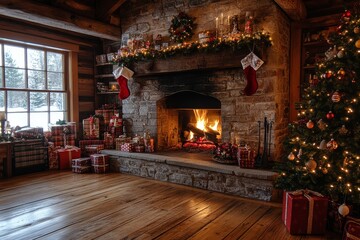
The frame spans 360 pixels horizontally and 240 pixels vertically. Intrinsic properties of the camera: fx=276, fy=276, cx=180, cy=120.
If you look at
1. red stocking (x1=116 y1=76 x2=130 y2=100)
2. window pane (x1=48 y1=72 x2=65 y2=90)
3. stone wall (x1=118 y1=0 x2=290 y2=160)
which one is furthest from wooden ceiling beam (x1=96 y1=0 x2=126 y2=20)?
window pane (x1=48 y1=72 x2=65 y2=90)

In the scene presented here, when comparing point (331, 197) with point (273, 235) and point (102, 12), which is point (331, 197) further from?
point (102, 12)

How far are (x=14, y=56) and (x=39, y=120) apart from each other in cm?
127

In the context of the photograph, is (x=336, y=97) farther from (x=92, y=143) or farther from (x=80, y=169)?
(x=92, y=143)

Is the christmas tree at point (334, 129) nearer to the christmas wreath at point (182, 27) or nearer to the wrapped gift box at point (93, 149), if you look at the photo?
the christmas wreath at point (182, 27)

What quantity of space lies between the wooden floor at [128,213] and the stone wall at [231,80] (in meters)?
1.15

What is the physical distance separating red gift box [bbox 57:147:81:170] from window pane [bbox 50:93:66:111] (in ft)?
3.34

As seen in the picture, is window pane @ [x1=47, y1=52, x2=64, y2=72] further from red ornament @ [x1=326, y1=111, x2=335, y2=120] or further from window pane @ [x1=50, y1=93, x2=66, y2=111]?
red ornament @ [x1=326, y1=111, x2=335, y2=120]

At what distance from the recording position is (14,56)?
505 centimetres

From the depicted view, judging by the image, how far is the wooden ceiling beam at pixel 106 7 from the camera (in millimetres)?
5038

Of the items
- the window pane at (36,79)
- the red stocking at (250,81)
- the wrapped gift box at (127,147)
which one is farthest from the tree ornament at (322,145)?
the window pane at (36,79)

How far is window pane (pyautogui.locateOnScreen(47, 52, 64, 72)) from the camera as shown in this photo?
18.5 ft

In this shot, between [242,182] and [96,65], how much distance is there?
14.2ft

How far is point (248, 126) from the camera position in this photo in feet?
13.4

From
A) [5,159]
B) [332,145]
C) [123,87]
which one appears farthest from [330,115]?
[5,159]
